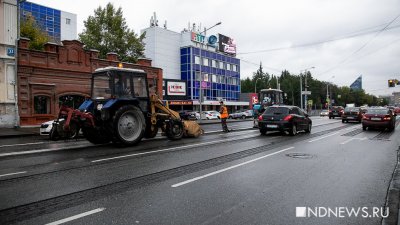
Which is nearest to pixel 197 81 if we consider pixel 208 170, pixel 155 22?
pixel 155 22

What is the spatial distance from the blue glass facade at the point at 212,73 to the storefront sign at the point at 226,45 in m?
1.41

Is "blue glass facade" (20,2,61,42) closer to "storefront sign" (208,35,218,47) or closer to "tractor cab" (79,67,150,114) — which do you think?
"storefront sign" (208,35,218,47)

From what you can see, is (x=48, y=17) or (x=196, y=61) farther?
(x=48, y=17)

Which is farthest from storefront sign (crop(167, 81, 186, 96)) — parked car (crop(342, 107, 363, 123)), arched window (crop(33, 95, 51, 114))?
parked car (crop(342, 107, 363, 123))

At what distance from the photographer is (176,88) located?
1961 inches

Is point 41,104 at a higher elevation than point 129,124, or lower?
higher

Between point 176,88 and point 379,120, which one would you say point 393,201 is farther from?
point 176,88

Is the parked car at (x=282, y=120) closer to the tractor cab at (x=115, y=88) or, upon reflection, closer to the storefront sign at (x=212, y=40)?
the tractor cab at (x=115, y=88)

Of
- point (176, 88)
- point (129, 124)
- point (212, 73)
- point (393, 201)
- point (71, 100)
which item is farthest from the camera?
point (212, 73)

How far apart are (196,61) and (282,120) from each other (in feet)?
170

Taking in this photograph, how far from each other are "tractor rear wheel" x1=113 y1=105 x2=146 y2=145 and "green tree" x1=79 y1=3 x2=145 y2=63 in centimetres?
2822

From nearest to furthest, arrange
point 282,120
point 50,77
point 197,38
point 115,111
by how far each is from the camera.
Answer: point 115,111, point 282,120, point 50,77, point 197,38

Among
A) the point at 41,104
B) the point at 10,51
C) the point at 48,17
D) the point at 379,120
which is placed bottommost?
the point at 379,120

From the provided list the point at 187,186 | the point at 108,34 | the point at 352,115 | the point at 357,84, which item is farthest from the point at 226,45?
the point at 187,186
